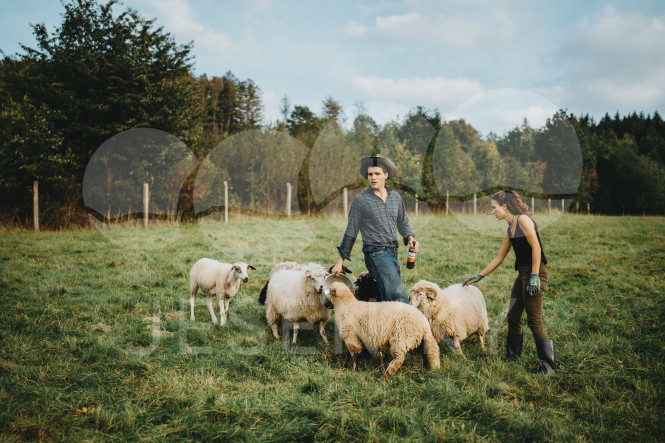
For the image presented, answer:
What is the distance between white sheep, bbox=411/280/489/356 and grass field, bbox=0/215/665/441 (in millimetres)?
280

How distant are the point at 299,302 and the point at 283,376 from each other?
5.18ft

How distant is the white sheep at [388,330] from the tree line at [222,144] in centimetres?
1741

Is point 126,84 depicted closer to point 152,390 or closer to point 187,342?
point 187,342

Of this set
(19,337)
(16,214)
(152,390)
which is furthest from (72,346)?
(16,214)

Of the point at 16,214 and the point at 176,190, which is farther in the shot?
the point at 176,190

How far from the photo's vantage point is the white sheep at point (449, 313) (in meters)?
5.16

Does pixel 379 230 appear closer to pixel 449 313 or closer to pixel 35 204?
pixel 449 313

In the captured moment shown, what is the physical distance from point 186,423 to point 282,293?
282 centimetres

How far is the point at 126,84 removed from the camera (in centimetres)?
1980

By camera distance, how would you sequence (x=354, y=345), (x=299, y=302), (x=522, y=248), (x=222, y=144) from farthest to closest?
(x=222, y=144)
(x=299, y=302)
(x=354, y=345)
(x=522, y=248)

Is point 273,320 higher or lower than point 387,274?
lower

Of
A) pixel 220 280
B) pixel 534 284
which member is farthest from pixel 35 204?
pixel 534 284

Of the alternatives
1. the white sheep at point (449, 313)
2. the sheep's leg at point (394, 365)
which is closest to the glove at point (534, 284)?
the white sheep at point (449, 313)

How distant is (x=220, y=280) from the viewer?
6777 mm
